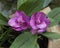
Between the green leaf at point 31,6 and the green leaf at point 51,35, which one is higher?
the green leaf at point 31,6

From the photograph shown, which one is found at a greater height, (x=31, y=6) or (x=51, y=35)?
(x=31, y=6)

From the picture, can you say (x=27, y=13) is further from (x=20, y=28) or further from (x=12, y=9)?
(x=12, y=9)

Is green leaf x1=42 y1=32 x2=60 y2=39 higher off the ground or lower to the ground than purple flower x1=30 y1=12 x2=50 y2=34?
lower

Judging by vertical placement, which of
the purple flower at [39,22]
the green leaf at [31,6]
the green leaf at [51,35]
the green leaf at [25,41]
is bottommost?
the green leaf at [25,41]

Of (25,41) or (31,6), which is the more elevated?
(31,6)
